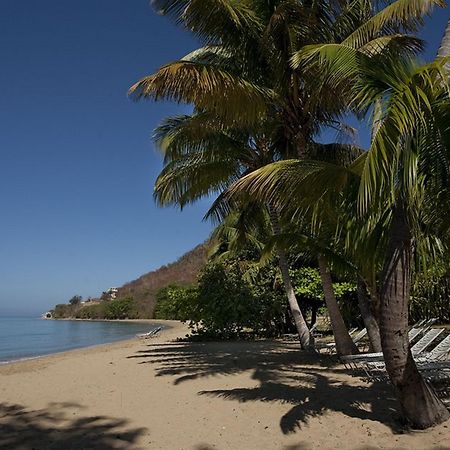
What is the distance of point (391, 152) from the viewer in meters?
4.34

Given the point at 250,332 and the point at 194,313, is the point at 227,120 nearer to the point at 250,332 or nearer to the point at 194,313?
the point at 194,313

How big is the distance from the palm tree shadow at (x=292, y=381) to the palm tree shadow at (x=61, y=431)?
5.72 ft

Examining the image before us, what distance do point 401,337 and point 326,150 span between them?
7210 mm

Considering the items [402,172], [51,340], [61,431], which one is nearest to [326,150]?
[402,172]

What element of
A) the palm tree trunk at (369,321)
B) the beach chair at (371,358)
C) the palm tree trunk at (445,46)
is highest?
the palm tree trunk at (445,46)

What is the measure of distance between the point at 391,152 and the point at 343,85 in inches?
86.5

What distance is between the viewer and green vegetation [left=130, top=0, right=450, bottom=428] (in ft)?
15.4

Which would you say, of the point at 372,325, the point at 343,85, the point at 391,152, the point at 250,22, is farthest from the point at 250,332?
the point at 391,152

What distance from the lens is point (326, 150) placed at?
451 inches

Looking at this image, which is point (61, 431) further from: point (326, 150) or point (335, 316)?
point (326, 150)

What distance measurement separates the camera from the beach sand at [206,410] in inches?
192

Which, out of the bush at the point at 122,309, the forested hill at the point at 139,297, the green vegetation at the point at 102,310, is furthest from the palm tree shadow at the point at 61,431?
the bush at the point at 122,309

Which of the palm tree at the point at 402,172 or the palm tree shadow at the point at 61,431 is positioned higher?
the palm tree at the point at 402,172

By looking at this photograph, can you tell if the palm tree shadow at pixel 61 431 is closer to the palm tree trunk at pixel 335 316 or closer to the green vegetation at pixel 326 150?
the green vegetation at pixel 326 150
